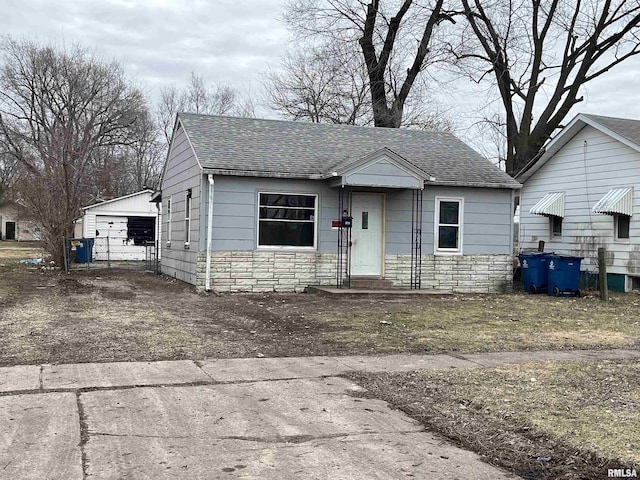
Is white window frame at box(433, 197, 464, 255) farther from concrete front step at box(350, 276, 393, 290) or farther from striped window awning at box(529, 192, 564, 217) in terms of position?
striped window awning at box(529, 192, 564, 217)

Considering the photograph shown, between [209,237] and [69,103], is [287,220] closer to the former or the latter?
[209,237]

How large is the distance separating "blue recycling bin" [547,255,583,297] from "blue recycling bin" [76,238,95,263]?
1722cm

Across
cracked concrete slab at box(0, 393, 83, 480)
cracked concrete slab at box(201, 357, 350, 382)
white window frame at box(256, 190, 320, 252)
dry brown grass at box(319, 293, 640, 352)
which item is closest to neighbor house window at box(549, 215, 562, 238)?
dry brown grass at box(319, 293, 640, 352)

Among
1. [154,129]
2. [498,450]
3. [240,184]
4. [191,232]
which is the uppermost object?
[154,129]

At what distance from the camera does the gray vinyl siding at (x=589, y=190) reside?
17906 mm

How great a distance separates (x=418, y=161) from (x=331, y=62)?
17.4 meters

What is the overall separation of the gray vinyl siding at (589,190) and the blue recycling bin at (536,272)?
243 cm

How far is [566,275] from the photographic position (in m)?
16.8

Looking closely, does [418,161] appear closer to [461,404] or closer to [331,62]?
[461,404]

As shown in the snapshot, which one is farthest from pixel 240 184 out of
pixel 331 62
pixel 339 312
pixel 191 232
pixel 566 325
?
pixel 331 62

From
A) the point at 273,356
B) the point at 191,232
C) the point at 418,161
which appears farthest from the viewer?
the point at 418,161

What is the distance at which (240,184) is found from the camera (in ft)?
51.5

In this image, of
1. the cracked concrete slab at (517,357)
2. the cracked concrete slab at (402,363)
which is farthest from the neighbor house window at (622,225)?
the cracked concrete slab at (402,363)

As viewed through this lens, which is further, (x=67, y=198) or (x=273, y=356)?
(x=67, y=198)
